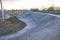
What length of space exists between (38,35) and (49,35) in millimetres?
775

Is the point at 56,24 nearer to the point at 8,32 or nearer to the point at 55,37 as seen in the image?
the point at 55,37

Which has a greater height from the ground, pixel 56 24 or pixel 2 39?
pixel 56 24

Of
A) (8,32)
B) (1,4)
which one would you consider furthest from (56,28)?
(1,4)

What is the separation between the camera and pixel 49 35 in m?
9.73

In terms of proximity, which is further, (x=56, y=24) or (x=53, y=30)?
(x=56, y=24)

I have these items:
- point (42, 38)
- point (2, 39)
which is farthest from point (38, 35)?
point (2, 39)

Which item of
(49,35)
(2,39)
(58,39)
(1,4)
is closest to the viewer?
(58,39)

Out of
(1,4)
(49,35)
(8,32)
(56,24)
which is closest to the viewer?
(49,35)

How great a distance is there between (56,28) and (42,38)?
5.39ft

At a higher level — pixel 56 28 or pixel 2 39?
pixel 56 28

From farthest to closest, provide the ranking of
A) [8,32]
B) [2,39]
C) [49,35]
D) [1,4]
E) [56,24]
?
[1,4] → [8,32] → [56,24] → [2,39] → [49,35]

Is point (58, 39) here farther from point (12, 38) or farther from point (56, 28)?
point (12, 38)

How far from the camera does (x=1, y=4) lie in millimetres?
24719

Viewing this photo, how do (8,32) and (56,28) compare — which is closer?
(56,28)
